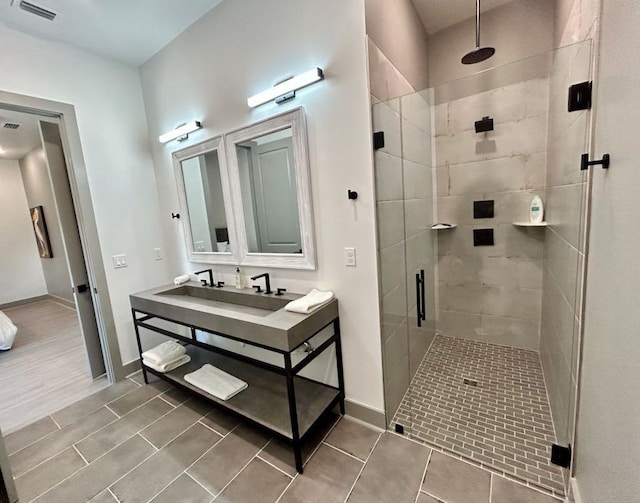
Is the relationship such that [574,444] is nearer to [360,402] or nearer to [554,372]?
[554,372]

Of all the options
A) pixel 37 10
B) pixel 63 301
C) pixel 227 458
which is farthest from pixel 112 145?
pixel 63 301

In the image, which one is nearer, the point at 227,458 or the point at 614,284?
the point at 614,284

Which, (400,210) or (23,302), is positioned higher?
(400,210)

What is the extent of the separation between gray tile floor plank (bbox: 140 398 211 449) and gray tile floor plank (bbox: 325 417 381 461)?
1.05 metres

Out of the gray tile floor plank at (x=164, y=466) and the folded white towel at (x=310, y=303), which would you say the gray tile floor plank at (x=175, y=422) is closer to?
the gray tile floor plank at (x=164, y=466)

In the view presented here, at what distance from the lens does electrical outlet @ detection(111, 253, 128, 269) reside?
8.68ft

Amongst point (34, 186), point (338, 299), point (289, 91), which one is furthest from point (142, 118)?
point (34, 186)

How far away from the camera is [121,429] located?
2025mm

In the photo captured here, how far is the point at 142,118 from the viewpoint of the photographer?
9.37ft

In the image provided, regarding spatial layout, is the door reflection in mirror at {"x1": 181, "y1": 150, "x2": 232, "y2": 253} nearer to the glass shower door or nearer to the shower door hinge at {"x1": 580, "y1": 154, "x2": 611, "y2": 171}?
the glass shower door

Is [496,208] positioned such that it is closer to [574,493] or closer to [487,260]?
[487,260]

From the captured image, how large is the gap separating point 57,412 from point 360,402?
98.6 inches

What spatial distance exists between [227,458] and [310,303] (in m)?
1.09

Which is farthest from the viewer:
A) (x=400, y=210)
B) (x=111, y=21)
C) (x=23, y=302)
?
(x=23, y=302)
